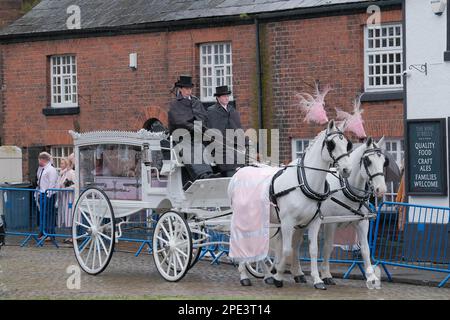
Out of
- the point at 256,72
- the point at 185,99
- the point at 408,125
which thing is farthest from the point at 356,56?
the point at 185,99

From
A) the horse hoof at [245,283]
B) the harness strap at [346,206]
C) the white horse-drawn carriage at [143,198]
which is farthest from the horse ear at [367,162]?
the horse hoof at [245,283]

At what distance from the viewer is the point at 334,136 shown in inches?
548

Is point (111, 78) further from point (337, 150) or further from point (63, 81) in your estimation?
point (337, 150)

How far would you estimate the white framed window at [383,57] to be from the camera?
22906 mm

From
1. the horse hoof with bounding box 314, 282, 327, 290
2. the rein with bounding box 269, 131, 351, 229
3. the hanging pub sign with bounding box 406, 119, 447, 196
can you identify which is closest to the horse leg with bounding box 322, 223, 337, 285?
the rein with bounding box 269, 131, 351, 229

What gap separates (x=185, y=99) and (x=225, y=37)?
1013 centimetres

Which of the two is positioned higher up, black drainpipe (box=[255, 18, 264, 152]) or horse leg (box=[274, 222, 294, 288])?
black drainpipe (box=[255, 18, 264, 152])

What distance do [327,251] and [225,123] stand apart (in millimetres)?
2301

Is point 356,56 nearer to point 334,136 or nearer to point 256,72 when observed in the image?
point 256,72

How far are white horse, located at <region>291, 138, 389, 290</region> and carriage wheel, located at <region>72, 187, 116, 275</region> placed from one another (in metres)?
2.69

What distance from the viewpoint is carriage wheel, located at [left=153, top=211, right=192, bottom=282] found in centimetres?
1471

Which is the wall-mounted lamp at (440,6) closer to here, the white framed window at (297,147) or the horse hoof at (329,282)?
the horse hoof at (329,282)

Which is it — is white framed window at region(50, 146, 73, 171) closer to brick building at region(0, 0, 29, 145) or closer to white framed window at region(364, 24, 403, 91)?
brick building at region(0, 0, 29, 145)

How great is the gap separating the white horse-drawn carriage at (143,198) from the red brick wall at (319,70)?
24.2ft
